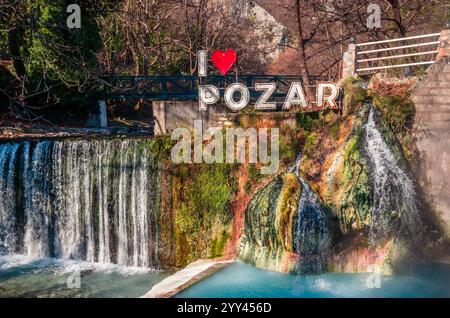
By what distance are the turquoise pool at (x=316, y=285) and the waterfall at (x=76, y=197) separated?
3.92 m

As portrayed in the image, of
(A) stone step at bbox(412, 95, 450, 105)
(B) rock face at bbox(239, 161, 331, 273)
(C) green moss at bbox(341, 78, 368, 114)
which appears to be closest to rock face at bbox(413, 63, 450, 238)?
(A) stone step at bbox(412, 95, 450, 105)

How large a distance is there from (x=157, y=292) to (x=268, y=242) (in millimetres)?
3213

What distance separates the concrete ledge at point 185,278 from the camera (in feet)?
33.6

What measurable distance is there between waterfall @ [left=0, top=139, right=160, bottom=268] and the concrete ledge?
9.19ft

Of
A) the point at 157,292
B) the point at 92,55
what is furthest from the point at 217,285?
the point at 92,55

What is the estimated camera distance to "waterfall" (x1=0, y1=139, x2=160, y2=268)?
559 inches

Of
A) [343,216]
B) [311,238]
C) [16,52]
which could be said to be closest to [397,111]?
[343,216]

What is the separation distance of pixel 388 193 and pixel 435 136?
8.00ft

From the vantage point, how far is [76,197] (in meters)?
14.5

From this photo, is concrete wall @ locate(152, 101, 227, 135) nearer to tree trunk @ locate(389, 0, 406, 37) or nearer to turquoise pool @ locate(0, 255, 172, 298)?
turquoise pool @ locate(0, 255, 172, 298)

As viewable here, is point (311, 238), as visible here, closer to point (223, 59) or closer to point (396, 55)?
point (223, 59)

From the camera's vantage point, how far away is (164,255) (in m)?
13.9

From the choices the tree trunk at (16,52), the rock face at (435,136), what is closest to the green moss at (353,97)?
the rock face at (435,136)
